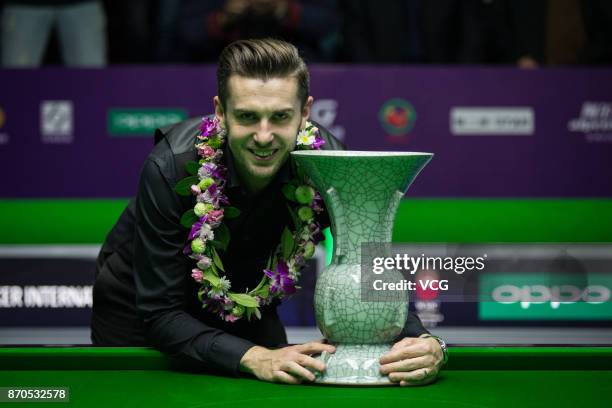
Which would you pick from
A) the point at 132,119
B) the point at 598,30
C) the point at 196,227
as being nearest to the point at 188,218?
the point at 196,227

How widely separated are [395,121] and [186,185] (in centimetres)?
281

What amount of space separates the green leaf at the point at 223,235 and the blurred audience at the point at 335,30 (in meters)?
3.24

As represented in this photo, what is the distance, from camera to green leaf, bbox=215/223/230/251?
2766 millimetres

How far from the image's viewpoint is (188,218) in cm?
269

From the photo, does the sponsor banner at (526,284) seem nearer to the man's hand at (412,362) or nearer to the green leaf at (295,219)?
the green leaf at (295,219)

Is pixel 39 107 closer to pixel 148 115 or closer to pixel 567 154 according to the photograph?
pixel 148 115

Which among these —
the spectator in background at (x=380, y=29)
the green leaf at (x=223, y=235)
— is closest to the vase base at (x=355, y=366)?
the green leaf at (x=223, y=235)

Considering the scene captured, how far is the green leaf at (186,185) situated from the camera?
270 cm

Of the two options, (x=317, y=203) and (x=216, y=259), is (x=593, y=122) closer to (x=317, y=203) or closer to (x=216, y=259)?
(x=317, y=203)

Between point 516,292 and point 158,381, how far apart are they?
8.58 ft

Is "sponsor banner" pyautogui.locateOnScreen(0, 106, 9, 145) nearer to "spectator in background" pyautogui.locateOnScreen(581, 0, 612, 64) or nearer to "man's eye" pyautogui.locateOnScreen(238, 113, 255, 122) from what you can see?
"man's eye" pyautogui.locateOnScreen(238, 113, 255, 122)

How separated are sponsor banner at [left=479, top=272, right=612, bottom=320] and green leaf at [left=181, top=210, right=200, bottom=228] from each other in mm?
2131

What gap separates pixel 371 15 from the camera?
608 centimetres

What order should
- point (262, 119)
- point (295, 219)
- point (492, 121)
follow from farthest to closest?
point (492, 121), point (295, 219), point (262, 119)
